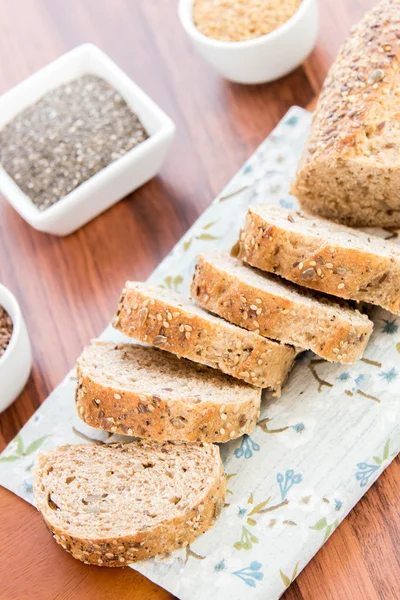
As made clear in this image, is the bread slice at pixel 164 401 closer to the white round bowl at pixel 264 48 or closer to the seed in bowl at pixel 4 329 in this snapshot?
the seed in bowl at pixel 4 329

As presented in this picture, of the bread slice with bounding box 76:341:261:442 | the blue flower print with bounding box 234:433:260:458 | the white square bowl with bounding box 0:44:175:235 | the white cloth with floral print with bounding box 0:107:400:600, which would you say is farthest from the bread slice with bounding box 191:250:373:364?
the white square bowl with bounding box 0:44:175:235

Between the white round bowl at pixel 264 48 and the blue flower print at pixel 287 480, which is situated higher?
the white round bowl at pixel 264 48

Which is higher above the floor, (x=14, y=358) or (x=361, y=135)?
(x=361, y=135)

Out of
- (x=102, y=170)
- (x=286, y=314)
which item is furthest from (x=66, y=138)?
(x=286, y=314)

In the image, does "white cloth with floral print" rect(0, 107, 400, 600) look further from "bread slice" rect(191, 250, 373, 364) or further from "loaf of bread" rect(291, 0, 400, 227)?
"loaf of bread" rect(291, 0, 400, 227)

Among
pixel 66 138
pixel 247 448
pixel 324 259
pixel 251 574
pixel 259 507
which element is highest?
pixel 66 138

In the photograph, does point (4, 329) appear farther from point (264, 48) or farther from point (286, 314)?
point (264, 48)

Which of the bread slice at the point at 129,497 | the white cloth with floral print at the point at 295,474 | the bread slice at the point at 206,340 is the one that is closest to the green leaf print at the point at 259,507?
the white cloth with floral print at the point at 295,474
